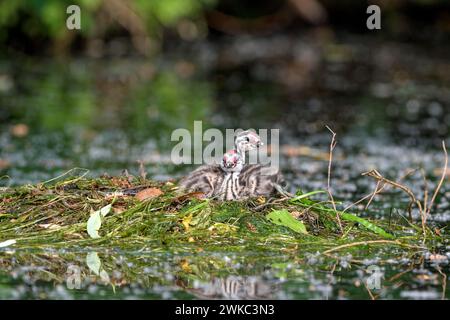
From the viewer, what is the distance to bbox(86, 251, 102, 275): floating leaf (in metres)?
6.62

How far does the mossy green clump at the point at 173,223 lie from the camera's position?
23.4 ft

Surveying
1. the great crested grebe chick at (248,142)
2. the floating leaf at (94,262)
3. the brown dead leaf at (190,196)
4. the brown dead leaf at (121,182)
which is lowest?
the floating leaf at (94,262)

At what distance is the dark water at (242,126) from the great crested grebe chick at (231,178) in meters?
0.82

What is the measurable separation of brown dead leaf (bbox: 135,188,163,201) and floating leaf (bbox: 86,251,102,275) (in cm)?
73

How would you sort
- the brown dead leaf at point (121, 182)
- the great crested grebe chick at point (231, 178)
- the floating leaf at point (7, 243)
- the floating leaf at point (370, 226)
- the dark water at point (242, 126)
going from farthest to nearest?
the brown dead leaf at point (121, 182)
the great crested grebe chick at point (231, 178)
the floating leaf at point (370, 226)
the floating leaf at point (7, 243)
the dark water at point (242, 126)

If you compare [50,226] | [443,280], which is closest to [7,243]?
[50,226]

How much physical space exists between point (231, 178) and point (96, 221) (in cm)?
109

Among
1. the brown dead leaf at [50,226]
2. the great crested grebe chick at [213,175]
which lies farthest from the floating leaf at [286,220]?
the brown dead leaf at [50,226]

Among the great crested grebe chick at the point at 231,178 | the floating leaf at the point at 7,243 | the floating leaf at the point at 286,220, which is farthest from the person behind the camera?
the great crested grebe chick at the point at 231,178

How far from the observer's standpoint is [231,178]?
775 cm

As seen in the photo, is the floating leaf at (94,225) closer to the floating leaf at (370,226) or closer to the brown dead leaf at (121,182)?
the brown dead leaf at (121,182)

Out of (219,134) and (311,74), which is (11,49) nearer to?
(311,74)

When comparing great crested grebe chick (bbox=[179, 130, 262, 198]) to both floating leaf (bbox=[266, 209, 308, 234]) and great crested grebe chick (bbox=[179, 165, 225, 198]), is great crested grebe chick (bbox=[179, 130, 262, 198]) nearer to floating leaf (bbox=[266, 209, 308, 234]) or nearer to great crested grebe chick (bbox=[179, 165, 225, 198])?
great crested grebe chick (bbox=[179, 165, 225, 198])

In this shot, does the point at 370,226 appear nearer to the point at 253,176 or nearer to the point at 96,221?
the point at 253,176
